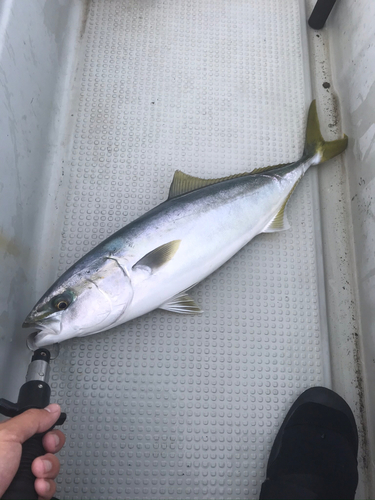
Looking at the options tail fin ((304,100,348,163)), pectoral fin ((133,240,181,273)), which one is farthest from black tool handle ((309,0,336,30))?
pectoral fin ((133,240,181,273))

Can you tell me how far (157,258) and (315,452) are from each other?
2.84 ft

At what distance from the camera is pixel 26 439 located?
936 millimetres

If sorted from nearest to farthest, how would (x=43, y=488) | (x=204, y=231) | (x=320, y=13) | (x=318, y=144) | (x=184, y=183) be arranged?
(x=43, y=488)
(x=204, y=231)
(x=184, y=183)
(x=318, y=144)
(x=320, y=13)

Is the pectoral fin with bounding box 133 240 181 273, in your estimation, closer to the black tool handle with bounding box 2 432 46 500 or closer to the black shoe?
the black tool handle with bounding box 2 432 46 500

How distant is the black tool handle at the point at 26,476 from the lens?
873 millimetres

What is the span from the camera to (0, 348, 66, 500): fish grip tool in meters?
0.89

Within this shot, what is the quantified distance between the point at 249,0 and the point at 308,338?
1818mm

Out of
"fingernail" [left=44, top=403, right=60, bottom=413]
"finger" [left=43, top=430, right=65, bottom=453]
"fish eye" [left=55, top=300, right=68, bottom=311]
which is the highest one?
"fish eye" [left=55, top=300, right=68, bottom=311]

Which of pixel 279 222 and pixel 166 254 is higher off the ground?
pixel 279 222

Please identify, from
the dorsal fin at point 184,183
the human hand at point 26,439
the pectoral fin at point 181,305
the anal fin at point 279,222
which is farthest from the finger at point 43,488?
the anal fin at point 279,222

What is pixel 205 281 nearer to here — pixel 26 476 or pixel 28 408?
pixel 28 408

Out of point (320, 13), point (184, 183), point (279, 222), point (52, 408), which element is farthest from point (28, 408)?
point (320, 13)

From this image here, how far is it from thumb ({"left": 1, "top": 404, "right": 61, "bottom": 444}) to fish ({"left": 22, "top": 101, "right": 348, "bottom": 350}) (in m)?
0.26

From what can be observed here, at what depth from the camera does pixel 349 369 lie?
1.53m
